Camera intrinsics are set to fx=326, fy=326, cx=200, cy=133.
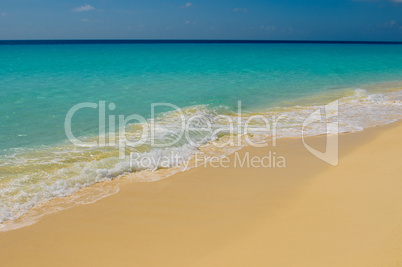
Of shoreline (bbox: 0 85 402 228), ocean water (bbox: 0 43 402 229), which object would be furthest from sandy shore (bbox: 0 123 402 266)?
ocean water (bbox: 0 43 402 229)

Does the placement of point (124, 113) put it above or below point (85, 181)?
above

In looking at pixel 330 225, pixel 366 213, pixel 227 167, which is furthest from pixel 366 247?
pixel 227 167

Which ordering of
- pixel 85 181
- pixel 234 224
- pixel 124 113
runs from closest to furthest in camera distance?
pixel 234 224
pixel 85 181
pixel 124 113

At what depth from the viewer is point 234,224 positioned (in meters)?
3.72

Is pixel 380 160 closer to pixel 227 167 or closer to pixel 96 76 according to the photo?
Answer: pixel 227 167

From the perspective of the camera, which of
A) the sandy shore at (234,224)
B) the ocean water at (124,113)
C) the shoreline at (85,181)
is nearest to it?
the sandy shore at (234,224)

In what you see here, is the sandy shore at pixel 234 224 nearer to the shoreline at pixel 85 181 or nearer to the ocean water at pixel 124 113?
the shoreline at pixel 85 181

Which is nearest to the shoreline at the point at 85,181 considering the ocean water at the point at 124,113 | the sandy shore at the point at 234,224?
the ocean water at the point at 124,113

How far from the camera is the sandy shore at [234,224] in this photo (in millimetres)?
3156

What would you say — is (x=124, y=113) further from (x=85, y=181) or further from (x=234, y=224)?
(x=234, y=224)

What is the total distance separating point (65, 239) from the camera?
350 cm

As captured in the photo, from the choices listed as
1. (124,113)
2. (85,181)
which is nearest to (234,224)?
(85,181)

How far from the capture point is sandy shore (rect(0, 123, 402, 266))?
316 centimetres

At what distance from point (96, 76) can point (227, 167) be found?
14156 mm
